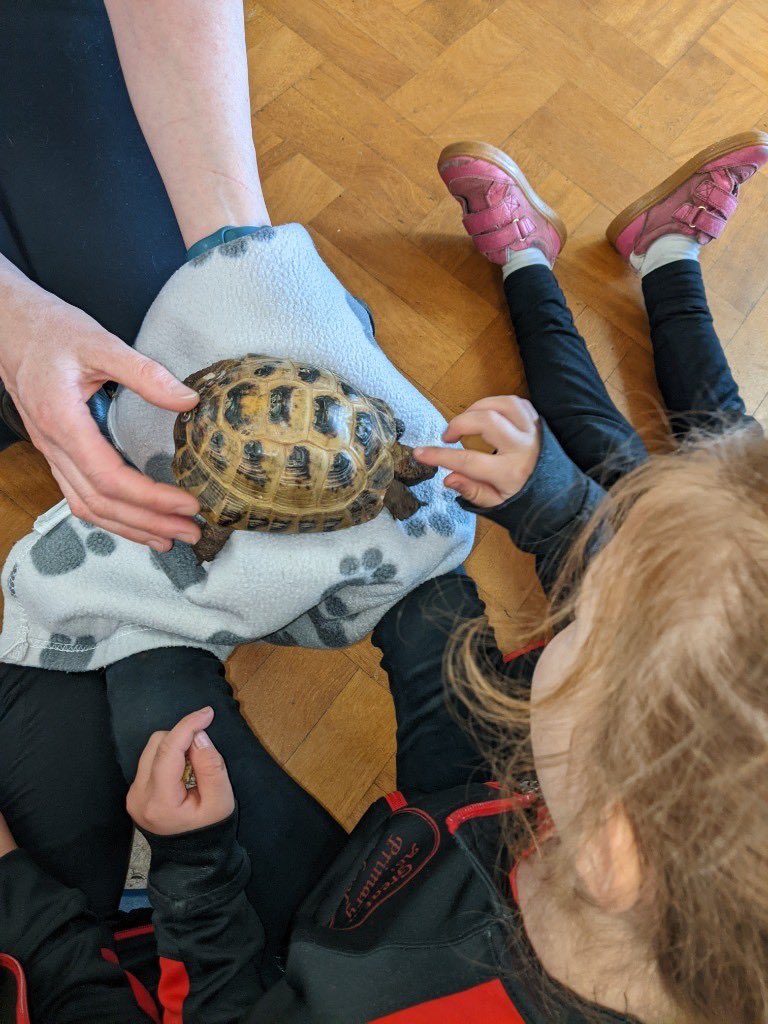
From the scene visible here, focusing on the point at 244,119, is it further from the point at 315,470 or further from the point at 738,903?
the point at 738,903

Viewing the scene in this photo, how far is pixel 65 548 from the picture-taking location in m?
1.07

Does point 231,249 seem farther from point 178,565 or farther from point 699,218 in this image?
point 699,218

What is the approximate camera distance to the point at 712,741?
471 mm

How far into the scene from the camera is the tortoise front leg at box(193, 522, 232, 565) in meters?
1.03

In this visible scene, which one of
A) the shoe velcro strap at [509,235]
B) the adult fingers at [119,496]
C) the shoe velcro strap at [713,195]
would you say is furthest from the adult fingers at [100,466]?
the shoe velcro strap at [713,195]

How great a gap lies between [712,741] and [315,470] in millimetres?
643

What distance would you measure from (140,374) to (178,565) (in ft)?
1.13

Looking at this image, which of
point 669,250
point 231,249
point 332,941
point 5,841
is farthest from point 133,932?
point 669,250

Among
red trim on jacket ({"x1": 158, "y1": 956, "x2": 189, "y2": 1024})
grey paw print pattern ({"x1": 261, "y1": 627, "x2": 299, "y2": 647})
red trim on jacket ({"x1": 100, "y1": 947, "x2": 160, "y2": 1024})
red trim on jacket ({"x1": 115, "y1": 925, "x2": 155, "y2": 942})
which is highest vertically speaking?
grey paw print pattern ({"x1": 261, "y1": 627, "x2": 299, "y2": 647})

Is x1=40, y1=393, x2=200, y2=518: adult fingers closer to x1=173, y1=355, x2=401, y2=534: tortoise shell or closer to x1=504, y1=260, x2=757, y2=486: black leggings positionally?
x1=173, y1=355, x2=401, y2=534: tortoise shell

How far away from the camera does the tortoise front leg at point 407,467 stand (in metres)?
1.06

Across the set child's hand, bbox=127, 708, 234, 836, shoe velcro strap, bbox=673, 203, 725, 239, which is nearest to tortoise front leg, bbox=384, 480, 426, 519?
child's hand, bbox=127, 708, 234, 836

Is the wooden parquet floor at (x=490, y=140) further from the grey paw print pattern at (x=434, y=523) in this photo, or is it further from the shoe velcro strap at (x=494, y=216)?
the grey paw print pattern at (x=434, y=523)

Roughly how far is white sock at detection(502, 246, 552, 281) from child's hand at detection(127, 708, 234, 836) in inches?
42.9
